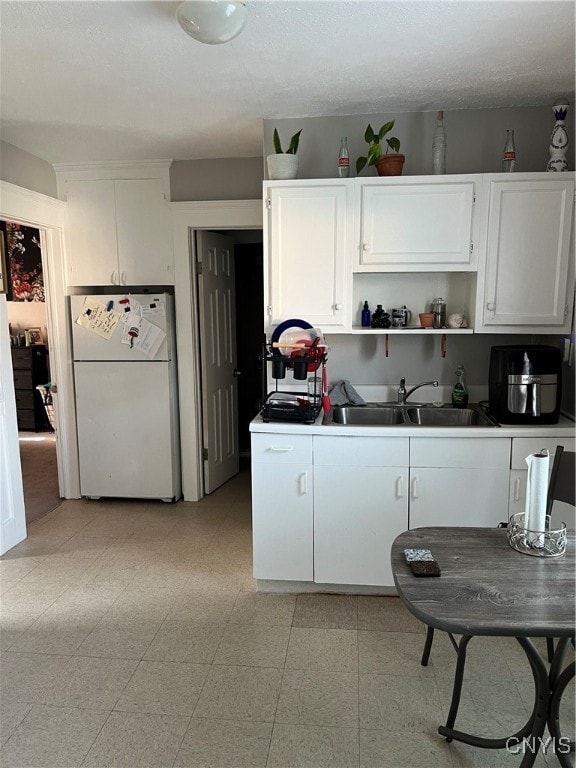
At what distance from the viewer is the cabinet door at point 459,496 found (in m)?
2.77

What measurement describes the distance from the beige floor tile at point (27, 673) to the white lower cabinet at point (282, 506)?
3.40 ft

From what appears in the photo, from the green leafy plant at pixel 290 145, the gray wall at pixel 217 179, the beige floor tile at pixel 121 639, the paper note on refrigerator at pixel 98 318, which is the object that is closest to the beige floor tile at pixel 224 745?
the beige floor tile at pixel 121 639

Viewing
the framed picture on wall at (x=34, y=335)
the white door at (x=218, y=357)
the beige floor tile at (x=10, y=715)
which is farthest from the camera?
the framed picture on wall at (x=34, y=335)

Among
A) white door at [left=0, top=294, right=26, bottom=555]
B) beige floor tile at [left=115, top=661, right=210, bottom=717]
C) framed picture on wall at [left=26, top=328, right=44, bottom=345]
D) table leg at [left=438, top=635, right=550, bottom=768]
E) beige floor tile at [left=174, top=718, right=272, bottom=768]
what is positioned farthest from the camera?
framed picture on wall at [left=26, top=328, right=44, bottom=345]

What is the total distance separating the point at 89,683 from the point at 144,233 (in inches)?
115

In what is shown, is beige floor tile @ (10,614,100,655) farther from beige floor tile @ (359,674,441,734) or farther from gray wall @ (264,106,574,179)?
gray wall @ (264,106,574,179)

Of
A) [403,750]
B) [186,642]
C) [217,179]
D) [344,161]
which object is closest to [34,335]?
[217,179]

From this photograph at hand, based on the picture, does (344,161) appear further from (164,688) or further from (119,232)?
(164,688)

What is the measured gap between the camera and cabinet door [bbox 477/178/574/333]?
2801 millimetres

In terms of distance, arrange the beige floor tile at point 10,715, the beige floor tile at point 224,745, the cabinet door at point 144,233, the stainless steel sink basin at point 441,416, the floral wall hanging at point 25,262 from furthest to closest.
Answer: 1. the floral wall hanging at point 25,262
2. the cabinet door at point 144,233
3. the stainless steel sink basin at point 441,416
4. the beige floor tile at point 10,715
5. the beige floor tile at point 224,745

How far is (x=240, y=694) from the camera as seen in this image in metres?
2.22

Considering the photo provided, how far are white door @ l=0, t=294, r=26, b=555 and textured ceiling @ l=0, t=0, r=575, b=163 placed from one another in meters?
1.31

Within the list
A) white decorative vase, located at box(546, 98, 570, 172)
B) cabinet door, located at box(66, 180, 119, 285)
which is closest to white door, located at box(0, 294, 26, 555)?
cabinet door, located at box(66, 180, 119, 285)

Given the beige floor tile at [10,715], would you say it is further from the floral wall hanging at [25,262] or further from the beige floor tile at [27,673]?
the floral wall hanging at [25,262]
